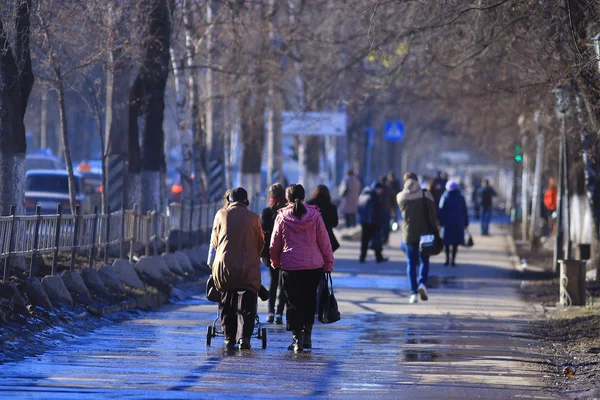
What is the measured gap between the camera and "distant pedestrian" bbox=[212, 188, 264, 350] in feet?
37.2

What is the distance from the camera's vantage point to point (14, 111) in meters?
15.4

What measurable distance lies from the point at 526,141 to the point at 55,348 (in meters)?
30.0

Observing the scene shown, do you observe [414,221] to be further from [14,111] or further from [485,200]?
[485,200]

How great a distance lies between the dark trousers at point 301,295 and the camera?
11633mm

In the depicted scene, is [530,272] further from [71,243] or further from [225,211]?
[225,211]

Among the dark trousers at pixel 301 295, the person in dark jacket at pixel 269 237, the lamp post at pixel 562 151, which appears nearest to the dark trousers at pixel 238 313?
the dark trousers at pixel 301 295

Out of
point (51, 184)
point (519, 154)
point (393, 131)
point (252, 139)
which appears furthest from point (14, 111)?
point (393, 131)

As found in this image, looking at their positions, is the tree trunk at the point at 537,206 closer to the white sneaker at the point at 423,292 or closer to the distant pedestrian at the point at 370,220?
the distant pedestrian at the point at 370,220

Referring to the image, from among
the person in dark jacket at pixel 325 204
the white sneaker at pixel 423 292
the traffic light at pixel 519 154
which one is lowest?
the white sneaker at pixel 423 292

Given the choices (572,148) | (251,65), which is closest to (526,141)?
(251,65)

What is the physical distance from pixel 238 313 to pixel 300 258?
78 centimetres

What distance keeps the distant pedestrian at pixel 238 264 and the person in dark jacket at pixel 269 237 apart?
57.8 inches

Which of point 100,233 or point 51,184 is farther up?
point 51,184

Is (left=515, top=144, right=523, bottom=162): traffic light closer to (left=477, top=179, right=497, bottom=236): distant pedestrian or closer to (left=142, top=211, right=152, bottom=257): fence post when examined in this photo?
(left=477, top=179, right=497, bottom=236): distant pedestrian
